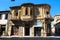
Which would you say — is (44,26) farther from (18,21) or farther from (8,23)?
(8,23)

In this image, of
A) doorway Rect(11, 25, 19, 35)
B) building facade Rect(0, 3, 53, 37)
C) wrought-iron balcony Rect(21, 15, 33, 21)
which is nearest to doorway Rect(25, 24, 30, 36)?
building facade Rect(0, 3, 53, 37)

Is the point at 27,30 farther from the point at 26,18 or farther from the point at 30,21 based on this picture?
the point at 26,18

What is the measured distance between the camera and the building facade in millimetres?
32969

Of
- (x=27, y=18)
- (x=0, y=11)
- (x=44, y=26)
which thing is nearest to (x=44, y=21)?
(x=44, y=26)

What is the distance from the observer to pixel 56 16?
129 feet

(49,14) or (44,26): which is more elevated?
(49,14)

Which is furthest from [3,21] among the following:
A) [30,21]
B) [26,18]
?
[30,21]

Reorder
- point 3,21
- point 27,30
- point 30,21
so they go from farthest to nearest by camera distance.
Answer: point 3,21, point 27,30, point 30,21

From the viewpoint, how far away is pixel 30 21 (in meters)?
33.5

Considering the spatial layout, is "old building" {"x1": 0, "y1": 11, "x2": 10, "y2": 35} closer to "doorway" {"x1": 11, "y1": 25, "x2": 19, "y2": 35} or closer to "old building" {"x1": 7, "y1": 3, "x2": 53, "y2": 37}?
"old building" {"x1": 7, "y1": 3, "x2": 53, "y2": 37}

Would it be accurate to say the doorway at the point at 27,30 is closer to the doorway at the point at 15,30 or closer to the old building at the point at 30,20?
the old building at the point at 30,20

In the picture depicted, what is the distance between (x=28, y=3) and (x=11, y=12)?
181 inches

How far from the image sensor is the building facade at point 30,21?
3297 cm

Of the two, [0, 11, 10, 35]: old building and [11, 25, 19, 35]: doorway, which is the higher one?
[0, 11, 10, 35]: old building
